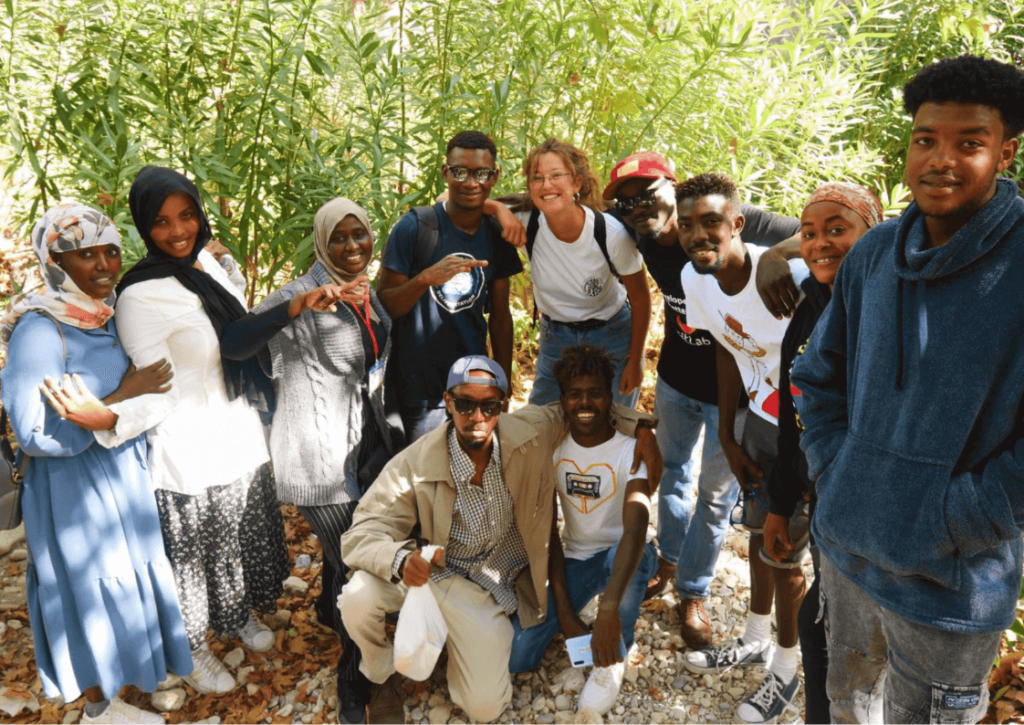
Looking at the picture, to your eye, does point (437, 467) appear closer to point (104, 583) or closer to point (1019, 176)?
point (104, 583)

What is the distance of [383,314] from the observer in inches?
116

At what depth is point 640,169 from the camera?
9.52 feet

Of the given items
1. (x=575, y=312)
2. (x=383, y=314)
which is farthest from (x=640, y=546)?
(x=383, y=314)

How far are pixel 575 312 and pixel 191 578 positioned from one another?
1842mm

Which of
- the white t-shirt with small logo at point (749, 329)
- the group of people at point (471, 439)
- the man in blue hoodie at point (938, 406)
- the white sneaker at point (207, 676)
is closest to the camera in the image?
the man in blue hoodie at point (938, 406)

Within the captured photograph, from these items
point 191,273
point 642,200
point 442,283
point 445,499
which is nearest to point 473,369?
point 442,283

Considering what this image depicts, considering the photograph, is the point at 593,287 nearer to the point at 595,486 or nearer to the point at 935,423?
the point at 595,486

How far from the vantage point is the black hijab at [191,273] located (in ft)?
8.33

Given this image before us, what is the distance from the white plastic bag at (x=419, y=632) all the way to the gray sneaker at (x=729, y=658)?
1.02 metres

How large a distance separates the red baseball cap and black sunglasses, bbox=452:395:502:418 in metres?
0.93

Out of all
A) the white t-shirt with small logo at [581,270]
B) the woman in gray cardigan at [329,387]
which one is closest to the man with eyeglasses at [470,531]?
the woman in gray cardigan at [329,387]

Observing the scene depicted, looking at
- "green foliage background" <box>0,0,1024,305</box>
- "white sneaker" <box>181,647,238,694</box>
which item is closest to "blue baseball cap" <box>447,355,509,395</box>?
"green foliage background" <box>0,0,1024,305</box>

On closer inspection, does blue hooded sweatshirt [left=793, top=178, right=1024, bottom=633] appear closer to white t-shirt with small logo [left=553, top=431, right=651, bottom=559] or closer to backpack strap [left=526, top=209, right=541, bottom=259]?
white t-shirt with small logo [left=553, top=431, right=651, bottom=559]

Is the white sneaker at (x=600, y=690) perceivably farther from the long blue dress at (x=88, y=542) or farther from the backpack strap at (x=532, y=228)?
the backpack strap at (x=532, y=228)
